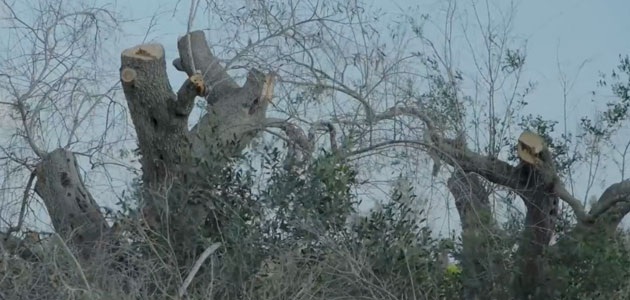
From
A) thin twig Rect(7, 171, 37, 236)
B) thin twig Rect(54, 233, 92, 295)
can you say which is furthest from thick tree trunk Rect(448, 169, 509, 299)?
thin twig Rect(7, 171, 37, 236)

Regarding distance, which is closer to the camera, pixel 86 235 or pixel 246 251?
pixel 246 251

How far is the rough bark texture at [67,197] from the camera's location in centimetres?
1044

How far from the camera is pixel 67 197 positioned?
35.2 feet

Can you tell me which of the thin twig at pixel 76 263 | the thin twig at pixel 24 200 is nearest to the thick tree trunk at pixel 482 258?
the thin twig at pixel 76 263

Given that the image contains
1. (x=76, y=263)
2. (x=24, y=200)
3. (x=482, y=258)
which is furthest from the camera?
(x=24, y=200)

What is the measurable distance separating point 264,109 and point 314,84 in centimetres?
57

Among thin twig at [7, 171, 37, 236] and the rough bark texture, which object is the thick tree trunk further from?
thin twig at [7, 171, 37, 236]

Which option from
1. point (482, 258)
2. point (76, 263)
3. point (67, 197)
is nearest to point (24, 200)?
point (67, 197)

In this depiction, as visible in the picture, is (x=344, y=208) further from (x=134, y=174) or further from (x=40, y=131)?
(x=40, y=131)

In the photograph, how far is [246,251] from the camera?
9516 millimetres

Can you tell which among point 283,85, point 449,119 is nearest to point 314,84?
point 283,85

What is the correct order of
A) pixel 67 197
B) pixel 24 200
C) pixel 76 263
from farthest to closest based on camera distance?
pixel 24 200 → pixel 67 197 → pixel 76 263

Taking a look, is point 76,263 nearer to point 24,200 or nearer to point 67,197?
point 67,197

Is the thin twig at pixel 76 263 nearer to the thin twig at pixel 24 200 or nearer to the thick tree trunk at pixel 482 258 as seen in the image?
the thin twig at pixel 24 200
